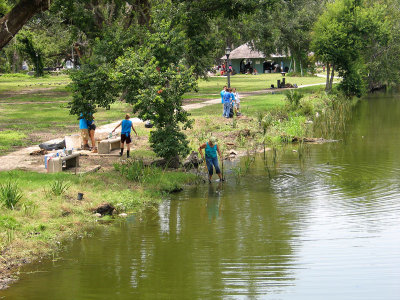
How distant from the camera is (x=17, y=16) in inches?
762

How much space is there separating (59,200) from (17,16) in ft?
24.4

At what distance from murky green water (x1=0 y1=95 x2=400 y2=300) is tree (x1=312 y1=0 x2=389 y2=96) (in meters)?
28.4

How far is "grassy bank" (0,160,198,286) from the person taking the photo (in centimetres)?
1252

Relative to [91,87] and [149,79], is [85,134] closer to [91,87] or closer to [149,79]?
[91,87]

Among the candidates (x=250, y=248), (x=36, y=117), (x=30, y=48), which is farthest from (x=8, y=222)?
(x=30, y=48)

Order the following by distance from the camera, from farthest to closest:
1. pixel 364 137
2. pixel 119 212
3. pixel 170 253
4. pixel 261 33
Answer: pixel 261 33, pixel 364 137, pixel 119 212, pixel 170 253

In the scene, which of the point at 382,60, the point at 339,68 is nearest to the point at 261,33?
the point at 339,68

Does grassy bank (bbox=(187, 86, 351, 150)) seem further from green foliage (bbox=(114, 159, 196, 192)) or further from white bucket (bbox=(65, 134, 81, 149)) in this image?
green foliage (bbox=(114, 159, 196, 192))

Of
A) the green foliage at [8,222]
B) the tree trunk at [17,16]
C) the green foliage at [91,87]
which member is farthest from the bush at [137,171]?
the tree trunk at [17,16]

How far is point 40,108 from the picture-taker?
37719mm

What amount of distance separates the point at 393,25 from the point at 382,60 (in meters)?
3.85

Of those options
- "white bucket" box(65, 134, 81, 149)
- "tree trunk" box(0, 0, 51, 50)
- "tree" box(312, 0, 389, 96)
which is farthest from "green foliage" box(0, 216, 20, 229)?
"tree" box(312, 0, 389, 96)

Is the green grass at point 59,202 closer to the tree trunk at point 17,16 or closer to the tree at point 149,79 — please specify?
the tree at point 149,79

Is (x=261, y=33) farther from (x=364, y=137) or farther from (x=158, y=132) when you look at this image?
(x=158, y=132)
